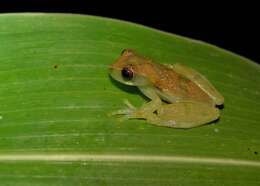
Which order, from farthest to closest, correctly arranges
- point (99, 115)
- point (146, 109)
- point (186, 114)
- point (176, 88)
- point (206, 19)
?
point (206, 19) → point (176, 88) → point (186, 114) → point (146, 109) → point (99, 115)

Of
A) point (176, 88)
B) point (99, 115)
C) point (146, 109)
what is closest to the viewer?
point (99, 115)

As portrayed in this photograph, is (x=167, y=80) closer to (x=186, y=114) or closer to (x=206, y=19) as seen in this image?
(x=186, y=114)

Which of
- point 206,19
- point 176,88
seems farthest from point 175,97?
point 206,19

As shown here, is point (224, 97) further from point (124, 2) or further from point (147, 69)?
point (124, 2)

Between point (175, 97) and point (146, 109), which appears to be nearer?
point (146, 109)

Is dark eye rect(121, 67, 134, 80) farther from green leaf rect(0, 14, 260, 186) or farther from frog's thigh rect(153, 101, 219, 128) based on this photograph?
frog's thigh rect(153, 101, 219, 128)

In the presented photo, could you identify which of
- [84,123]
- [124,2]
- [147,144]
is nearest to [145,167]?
[147,144]

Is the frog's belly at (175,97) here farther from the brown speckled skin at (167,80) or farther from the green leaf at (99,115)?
the green leaf at (99,115)
